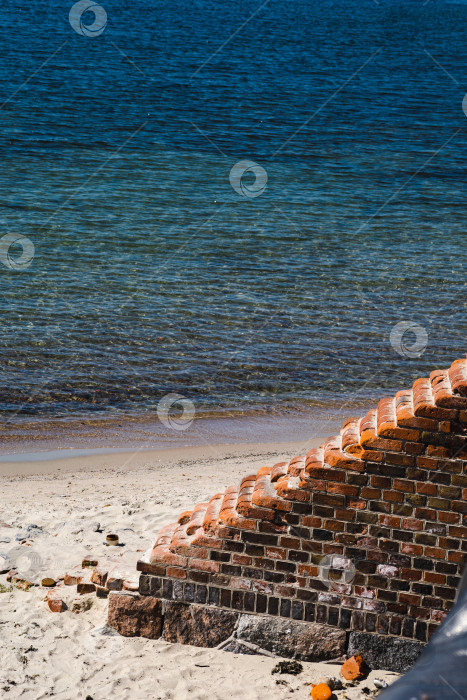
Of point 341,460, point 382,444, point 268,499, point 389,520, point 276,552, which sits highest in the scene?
point 382,444

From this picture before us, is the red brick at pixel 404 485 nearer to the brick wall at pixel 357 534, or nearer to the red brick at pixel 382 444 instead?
the brick wall at pixel 357 534

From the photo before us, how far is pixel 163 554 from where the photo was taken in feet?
18.1

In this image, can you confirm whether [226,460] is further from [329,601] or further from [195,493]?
[329,601]

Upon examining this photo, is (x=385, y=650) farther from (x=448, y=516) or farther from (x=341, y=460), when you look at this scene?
(x=341, y=460)

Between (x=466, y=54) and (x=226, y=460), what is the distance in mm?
59020

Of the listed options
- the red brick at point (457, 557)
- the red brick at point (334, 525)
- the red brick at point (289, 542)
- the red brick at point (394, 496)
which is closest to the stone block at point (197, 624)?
the red brick at point (289, 542)

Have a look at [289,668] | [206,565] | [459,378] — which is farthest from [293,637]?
[459,378]

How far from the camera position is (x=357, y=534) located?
518 cm

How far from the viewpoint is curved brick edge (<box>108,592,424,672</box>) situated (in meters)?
5.31

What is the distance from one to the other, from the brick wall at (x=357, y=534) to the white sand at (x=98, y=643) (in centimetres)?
41

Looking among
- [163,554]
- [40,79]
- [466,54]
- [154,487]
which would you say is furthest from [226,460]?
[466,54]

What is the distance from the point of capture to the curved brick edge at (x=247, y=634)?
17.4ft

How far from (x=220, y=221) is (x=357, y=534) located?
20.2m

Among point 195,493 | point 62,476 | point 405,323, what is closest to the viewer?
point 195,493
